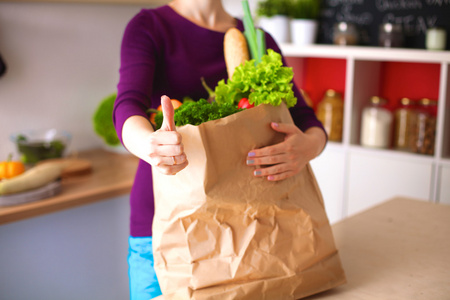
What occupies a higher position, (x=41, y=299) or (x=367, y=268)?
(x=367, y=268)

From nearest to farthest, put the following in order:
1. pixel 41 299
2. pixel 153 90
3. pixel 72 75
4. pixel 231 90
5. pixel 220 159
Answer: pixel 220 159
pixel 231 90
pixel 153 90
pixel 41 299
pixel 72 75

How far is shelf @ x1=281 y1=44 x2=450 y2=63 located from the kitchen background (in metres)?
0.01

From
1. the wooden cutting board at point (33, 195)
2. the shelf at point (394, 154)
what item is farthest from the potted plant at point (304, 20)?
the wooden cutting board at point (33, 195)

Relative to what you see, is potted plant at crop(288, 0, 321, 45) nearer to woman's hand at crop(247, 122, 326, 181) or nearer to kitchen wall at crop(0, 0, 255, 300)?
kitchen wall at crop(0, 0, 255, 300)

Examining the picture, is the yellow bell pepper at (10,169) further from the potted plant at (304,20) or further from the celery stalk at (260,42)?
the potted plant at (304,20)

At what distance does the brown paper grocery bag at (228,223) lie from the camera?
2.74 feet

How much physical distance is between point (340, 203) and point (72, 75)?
144 cm

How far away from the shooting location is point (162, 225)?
0.88 m

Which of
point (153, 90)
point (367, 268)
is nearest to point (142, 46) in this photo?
point (153, 90)

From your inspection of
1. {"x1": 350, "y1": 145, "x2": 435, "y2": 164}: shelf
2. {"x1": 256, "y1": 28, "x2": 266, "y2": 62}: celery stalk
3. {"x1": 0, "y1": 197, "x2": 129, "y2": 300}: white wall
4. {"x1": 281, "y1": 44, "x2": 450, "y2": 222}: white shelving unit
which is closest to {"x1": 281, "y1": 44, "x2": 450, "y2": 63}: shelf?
{"x1": 281, "y1": 44, "x2": 450, "y2": 222}: white shelving unit

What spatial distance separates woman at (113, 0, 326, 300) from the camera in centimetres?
94

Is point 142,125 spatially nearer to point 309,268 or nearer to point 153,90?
point 153,90

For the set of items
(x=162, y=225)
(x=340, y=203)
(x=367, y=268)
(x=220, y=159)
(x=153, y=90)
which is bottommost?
(x=340, y=203)

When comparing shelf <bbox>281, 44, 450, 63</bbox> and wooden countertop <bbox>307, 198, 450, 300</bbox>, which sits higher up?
shelf <bbox>281, 44, 450, 63</bbox>
